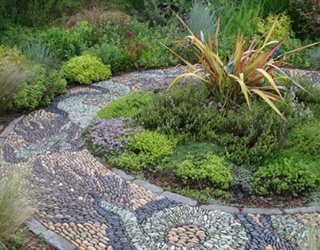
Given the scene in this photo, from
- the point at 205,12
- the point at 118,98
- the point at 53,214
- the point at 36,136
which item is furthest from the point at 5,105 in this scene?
the point at 205,12

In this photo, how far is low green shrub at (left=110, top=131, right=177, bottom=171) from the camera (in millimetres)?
4398

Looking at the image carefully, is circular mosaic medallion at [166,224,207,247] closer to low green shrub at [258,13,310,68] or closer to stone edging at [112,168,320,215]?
stone edging at [112,168,320,215]

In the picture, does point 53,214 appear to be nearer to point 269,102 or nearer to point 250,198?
point 250,198

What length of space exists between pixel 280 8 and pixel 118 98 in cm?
439

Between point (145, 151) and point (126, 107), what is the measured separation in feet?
3.49

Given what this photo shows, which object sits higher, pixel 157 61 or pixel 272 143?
pixel 272 143

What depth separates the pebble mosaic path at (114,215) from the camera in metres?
3.34

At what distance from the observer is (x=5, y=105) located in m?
5.48

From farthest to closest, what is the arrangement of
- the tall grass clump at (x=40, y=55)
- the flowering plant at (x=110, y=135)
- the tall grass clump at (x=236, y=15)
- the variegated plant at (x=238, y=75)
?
the tall grass clump at (x=236, y=15) → the tall grass clump at (x=40, y=55) → the variegated plant at (x=238, y=75) → the flowering plant at (x=110, y=135)

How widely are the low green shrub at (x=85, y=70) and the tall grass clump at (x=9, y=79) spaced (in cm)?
123

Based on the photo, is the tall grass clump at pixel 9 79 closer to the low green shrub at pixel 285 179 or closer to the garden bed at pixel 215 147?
the garden bed at pixel 215 147

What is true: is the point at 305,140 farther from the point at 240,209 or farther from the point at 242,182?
the point at 240,209

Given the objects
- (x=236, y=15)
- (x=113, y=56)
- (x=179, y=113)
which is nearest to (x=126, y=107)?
(x=179, y=113)

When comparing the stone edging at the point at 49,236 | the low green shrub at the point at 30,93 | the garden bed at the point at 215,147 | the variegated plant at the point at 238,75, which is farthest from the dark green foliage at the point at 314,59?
the stone edging at the point at 49,236
